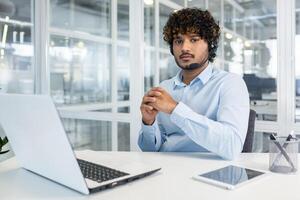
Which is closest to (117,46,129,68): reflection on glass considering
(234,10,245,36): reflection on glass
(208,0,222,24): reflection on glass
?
(208,0,222,24): reflection on glass

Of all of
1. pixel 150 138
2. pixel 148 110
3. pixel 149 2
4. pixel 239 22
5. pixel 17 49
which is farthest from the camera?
pixel 17 49

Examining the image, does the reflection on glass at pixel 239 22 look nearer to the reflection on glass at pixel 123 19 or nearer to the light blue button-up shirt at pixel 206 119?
the reflection on glass at pixel 123 19

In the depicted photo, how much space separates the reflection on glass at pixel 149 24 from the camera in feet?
9.73

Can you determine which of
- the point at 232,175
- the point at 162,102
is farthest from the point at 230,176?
the point at 162,102

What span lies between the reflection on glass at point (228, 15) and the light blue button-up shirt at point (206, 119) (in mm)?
1249

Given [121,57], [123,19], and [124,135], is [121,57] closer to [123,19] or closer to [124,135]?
[123,19]

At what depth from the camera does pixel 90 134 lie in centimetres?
342

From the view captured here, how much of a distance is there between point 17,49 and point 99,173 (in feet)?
9.47

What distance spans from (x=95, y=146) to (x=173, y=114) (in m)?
2.31

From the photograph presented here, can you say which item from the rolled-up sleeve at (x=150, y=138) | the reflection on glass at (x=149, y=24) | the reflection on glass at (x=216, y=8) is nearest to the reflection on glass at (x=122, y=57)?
the reflection on glass at (x=149, y=24)

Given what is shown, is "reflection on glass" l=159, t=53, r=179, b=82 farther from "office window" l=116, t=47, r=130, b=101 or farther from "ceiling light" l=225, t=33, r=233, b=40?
"ceiling light" l=225, t=33, r=233, b=40

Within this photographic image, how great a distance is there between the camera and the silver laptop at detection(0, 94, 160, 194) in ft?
2.57

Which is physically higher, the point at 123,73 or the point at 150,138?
the point at 123,73

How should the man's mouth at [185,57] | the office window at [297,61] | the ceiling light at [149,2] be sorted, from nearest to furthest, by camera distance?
the man's mouth at [185,57]
the office window at [297,61]
the ceiling light at [149,2]
